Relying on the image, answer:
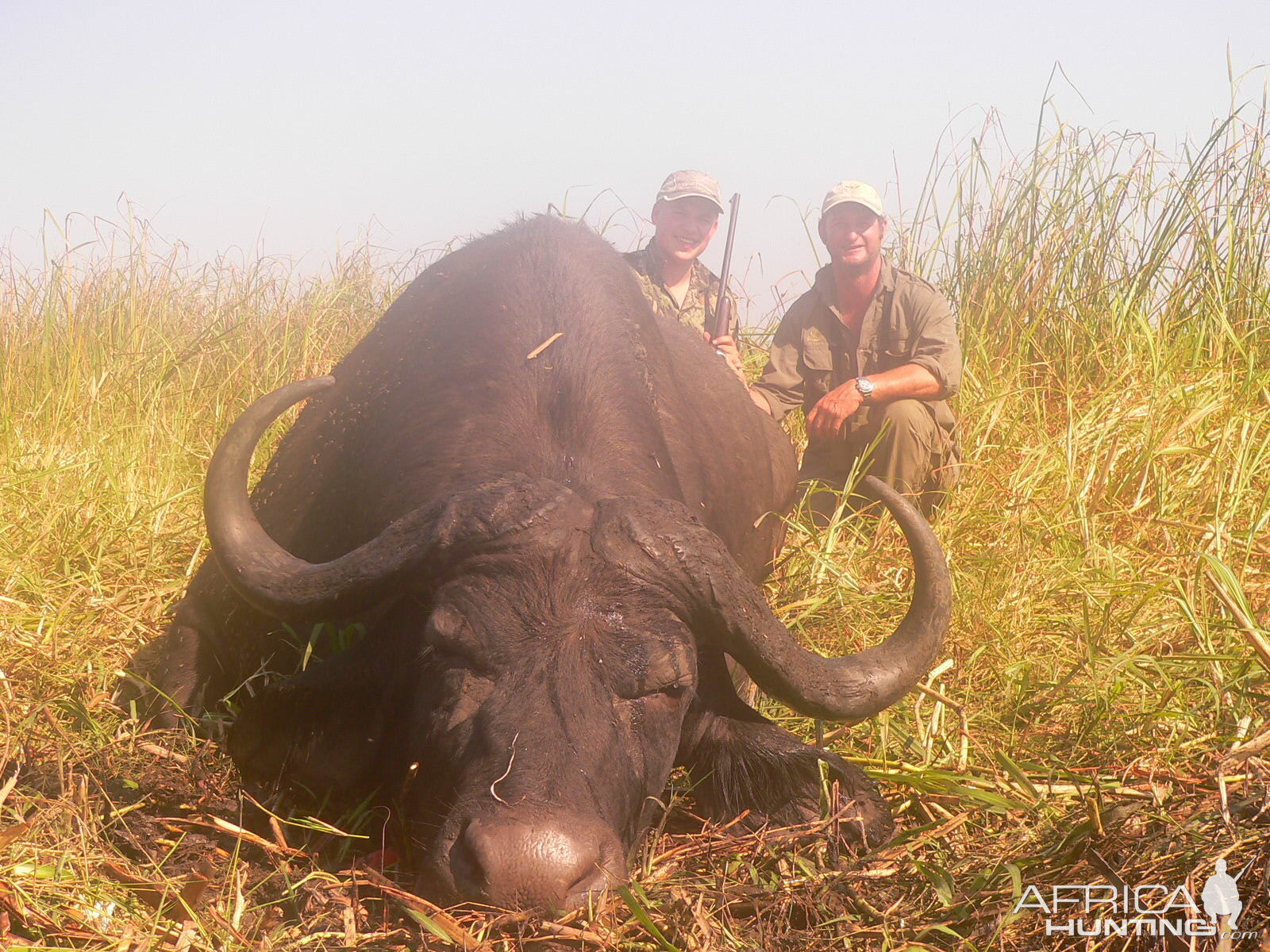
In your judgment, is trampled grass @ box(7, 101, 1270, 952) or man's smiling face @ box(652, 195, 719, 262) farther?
man's smiling face @ box(652, 195, 719, 262)

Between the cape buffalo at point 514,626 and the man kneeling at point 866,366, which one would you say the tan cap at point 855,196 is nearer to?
the man kneeling at point 866,366

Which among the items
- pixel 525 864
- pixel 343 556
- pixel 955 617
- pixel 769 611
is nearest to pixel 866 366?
pixel 955 617

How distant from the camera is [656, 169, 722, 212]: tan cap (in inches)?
297

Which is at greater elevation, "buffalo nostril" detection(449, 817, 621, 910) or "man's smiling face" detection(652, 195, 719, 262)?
"man's smiling face" detection(652, 195, 719, 262)

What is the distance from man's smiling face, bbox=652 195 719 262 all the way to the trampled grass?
1.39 m

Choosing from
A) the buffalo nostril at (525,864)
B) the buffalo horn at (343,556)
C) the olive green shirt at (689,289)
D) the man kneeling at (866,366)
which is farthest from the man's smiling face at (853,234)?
the buffalo nostril at (525,864)

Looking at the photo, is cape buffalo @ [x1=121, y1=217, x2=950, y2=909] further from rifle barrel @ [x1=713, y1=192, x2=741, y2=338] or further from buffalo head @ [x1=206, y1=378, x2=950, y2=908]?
rifle barrel @ [x1=713, y1=192, x2=741, y2=338]

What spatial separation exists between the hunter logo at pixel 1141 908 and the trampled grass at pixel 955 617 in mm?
33

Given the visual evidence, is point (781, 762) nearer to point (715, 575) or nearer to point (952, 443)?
point (715, 575)

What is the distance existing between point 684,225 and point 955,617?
4090 millimetres

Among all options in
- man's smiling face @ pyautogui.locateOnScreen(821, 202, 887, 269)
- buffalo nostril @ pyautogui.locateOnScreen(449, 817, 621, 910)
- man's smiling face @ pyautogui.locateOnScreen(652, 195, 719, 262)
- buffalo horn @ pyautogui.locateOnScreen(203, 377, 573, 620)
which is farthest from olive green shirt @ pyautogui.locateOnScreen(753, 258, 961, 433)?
buffalo nostril @ pyautogui.locateOnScreen(449, 817, 621, 910)

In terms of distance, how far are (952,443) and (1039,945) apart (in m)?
3.92

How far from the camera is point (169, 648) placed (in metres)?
4.05

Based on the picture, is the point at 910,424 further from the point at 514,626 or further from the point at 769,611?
the point at 514,626
